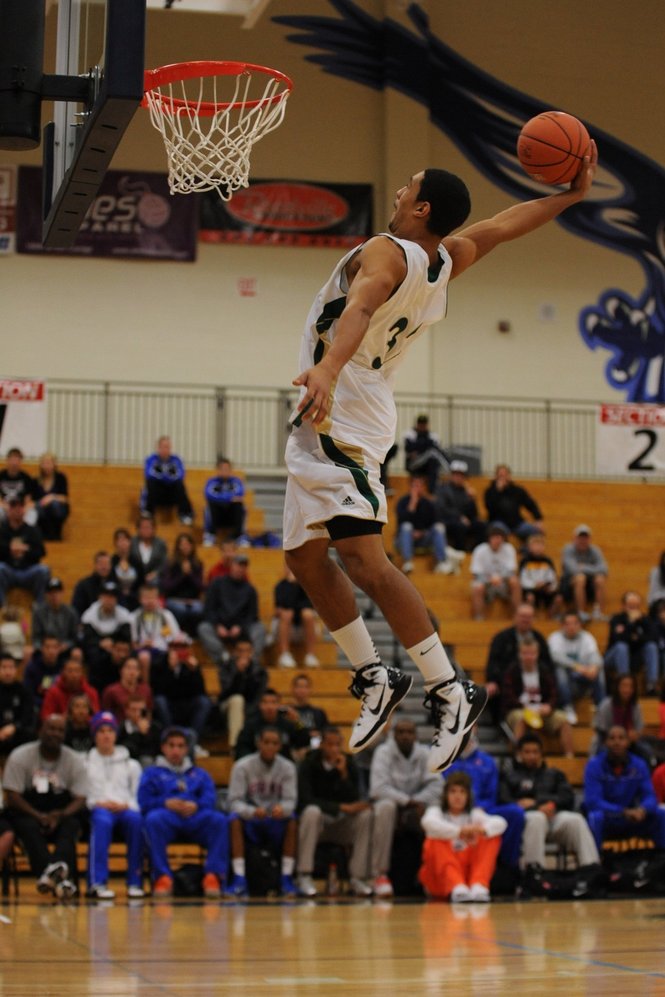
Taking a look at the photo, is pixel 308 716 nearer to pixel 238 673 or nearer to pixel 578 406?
pixel 238 673

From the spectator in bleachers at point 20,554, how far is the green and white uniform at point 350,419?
11.9 metres

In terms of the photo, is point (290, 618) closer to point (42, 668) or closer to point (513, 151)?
point (42, 668)

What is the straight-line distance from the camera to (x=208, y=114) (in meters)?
8.45

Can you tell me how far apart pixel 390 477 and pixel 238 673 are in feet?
26.7

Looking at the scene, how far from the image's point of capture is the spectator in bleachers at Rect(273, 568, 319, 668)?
1788cm

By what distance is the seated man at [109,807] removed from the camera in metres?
13.5

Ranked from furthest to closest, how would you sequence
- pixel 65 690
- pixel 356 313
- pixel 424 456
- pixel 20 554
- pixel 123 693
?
pixel 424 456 < pixel 20 554 < pixel 123 693 < pixel 65 690 < pixel 356 313

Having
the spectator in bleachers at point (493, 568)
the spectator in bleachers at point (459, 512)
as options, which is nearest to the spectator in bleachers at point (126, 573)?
the spectator in bleachers at point (493, 568)

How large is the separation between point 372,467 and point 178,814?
8.32m

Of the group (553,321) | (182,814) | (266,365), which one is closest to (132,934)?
(182,814)

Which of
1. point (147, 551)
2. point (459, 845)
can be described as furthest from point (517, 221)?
point (147, 551)

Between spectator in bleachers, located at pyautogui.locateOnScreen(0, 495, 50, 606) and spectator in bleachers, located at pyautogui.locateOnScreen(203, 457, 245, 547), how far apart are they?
2979mm

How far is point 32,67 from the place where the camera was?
6.41m

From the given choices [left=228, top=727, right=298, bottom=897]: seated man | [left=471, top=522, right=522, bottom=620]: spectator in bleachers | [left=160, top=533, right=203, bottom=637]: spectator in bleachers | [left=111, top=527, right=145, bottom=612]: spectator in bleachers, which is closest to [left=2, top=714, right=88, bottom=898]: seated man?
[left=228, top=727, right=298, bottom=897]: seated man
